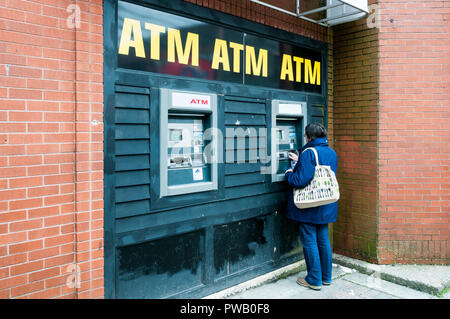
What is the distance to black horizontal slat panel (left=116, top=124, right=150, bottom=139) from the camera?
3.01 m

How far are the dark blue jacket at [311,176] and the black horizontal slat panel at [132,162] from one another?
1622mm

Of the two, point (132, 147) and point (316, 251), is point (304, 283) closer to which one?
point (316, 251)

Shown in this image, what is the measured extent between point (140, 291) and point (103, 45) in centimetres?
213

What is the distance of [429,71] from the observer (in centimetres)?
461

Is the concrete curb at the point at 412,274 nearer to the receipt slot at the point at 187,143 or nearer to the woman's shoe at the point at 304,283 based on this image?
the woman's shoe at the point at 304,283

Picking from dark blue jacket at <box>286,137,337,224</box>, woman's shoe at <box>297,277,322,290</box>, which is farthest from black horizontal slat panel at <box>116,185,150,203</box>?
woman's shoe at <box>297,277,322,290</box>

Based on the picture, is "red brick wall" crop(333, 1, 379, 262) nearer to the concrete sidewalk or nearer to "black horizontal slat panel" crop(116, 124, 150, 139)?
the concrete sidewalk

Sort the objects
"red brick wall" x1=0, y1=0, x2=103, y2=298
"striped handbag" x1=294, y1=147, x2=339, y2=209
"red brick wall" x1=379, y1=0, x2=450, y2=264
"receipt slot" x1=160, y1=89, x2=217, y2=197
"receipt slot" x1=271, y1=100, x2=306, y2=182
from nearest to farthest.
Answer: "red brick wall" x1=0, y1=0, x2=103, y2=298 < "receipt slot" x1=160, y1=89, x2=217, y2=197 < "striped handbag" x1=294, y1=147, x2=339, y2=209 < "receipt slot" x1=271, y1=100, x2=306, y2=182 < "red brick wall" x1=379, y1=0, x2=450, y2=264

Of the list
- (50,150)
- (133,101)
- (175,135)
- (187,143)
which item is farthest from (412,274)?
(50,150)

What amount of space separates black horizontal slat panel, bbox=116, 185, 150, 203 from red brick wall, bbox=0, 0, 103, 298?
6.4 inches

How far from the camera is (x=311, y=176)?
3771 millimetres

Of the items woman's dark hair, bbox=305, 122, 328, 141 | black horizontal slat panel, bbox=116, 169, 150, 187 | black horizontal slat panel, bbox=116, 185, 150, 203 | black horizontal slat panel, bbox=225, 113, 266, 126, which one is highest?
black horizontal slat panel, bbox=225, 113, 266, 126
